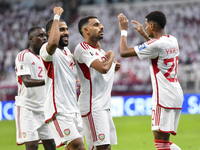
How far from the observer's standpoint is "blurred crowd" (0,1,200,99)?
18.3m

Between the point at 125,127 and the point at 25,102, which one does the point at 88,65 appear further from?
the point at 125,127

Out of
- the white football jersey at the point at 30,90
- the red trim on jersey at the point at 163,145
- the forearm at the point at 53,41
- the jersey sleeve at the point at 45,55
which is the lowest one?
the red trim on jersey at the point at 163,145

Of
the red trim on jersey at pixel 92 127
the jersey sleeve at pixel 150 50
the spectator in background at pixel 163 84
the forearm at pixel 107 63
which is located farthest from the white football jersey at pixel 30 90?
Answer: the jersey sleeve at pixel 150 50

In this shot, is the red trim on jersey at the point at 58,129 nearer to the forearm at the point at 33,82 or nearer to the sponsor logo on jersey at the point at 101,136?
the sponsor logo on jersey at the point at 101,136

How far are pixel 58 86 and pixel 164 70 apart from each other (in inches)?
60.1

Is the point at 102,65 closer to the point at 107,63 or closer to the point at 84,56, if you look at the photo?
the point at 107,63

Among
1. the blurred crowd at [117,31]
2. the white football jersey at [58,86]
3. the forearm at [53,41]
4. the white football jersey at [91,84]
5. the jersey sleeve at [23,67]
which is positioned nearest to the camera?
the forearm at [53,41]

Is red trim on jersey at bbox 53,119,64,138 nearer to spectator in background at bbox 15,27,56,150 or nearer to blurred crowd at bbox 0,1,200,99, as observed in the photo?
spectator in background at bbox 15,27,56,150

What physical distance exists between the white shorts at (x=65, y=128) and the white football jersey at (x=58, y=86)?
3.0 inches

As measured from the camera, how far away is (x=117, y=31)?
23.9 metres

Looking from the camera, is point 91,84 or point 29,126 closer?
point 91,84

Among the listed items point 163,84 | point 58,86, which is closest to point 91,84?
point 58,86

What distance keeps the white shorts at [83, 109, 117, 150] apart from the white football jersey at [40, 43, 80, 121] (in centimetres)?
25

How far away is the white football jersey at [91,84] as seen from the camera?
4.76m
